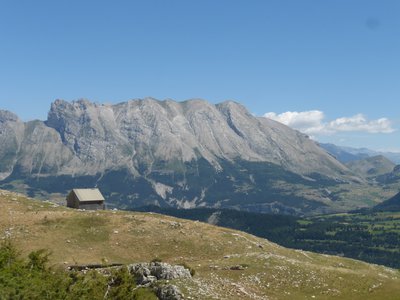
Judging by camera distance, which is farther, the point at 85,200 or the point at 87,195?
the point at 87,195

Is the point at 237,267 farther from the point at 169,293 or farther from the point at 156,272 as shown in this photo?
the point at 169,293

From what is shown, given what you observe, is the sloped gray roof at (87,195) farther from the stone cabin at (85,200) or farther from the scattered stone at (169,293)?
the scattered stone at (169,293)

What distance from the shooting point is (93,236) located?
9688 cm

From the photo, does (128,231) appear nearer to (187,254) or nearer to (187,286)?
(187,254)

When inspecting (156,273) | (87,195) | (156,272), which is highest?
(87,195)

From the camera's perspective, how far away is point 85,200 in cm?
13012

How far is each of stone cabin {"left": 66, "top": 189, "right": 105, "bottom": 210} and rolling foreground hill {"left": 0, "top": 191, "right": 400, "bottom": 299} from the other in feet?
39.1

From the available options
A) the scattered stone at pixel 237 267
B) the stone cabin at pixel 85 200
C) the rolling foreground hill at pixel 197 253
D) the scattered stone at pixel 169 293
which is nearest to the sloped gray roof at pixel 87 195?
the stone cabin at pixel 85 200

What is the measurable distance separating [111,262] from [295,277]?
111 feet

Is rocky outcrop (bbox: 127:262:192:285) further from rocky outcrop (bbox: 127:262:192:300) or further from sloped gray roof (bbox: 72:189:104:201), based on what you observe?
sloped gray roof (bbox: 72:189:104:201)

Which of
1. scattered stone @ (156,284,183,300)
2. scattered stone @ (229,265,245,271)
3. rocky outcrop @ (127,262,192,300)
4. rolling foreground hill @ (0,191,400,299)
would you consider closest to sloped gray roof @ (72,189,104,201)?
rolling foreground hill @ (0,191,400,299)

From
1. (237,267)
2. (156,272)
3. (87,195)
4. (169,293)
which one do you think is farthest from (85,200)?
(169,293)

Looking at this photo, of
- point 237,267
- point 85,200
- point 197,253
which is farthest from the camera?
point 85,200

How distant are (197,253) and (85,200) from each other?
5139cm
